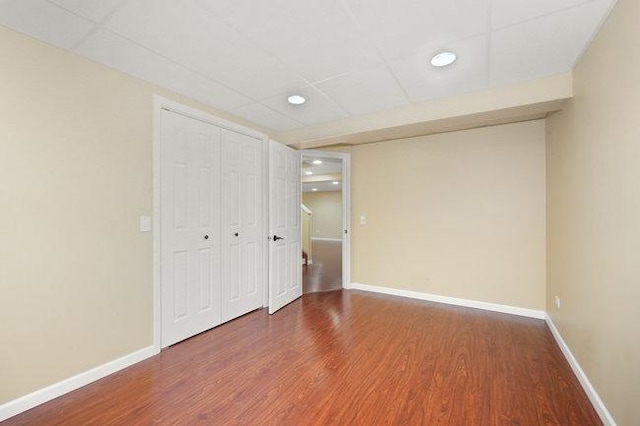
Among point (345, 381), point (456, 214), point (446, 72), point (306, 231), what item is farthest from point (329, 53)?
point (306, 231)

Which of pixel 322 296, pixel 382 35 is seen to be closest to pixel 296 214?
pixel 322 296

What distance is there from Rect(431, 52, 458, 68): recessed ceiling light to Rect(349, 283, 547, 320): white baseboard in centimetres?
288

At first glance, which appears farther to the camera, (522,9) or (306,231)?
(306,231)

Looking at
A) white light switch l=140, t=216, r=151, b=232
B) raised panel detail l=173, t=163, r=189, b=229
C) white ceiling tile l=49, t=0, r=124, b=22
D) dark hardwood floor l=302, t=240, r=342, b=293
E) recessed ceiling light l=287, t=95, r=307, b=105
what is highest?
white ceiling tile l=49, t=0, r=124, b=22

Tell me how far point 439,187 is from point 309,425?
3.19 metres

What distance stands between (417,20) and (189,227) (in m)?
2.48

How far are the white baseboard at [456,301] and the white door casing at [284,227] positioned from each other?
1151 mm

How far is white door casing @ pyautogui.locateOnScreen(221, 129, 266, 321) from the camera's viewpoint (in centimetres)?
307

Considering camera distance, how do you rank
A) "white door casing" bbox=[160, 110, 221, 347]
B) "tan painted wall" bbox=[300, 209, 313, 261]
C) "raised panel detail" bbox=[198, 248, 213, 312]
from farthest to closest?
Result: "tan painted wall" bbox=[300, 209, 313, 261] → "raised panel detail" bbox=[198, 248, 213, 312] → "white door casing" bbox=[160, 110, 221, 347]

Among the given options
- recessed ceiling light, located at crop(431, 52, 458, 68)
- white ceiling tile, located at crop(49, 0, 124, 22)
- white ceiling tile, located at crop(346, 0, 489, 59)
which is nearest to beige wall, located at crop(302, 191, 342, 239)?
recessed ceiling light, located at crop(431, 52, 458, 68)

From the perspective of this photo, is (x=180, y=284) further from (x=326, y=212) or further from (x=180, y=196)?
(x=326, y=212)

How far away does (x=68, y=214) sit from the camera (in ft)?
6.33

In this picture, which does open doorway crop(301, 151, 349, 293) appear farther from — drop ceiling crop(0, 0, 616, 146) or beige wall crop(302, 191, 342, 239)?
drop ceiling crop(0, 0, 616, 146)

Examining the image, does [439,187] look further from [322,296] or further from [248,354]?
[248,354]
